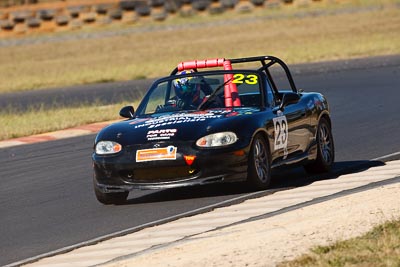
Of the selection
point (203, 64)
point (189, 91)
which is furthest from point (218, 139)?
point (203, 64)

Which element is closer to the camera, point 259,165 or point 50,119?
point 259,165

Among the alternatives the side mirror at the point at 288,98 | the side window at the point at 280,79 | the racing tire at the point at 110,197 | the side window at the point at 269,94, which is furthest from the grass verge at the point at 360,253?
the side window at the point at 280,79

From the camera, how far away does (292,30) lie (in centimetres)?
4700

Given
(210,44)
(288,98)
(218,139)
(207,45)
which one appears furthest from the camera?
(210,44)

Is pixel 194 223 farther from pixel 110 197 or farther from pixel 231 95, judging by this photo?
pixel 231 95

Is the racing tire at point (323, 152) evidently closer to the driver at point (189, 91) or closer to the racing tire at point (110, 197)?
the driver at point (189, 91)

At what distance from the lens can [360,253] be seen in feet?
24.5

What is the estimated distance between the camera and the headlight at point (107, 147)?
36.4ft

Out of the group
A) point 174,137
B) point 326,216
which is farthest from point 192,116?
point 326,216

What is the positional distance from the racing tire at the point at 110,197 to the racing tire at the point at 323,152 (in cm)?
217

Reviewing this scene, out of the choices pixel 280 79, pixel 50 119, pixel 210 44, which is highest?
pixel 50 119

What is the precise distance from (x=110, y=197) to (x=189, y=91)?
4.89 feet

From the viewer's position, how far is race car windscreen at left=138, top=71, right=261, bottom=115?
12.0m

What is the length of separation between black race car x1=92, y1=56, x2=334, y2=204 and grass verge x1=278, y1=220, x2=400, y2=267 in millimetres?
2927
